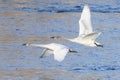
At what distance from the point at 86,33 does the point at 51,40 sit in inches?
164

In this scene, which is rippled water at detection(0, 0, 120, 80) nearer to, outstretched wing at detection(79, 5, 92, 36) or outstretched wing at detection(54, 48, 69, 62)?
outstretched wing at detection(79, 5, 92, 36)

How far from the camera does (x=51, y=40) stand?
55.6 feet

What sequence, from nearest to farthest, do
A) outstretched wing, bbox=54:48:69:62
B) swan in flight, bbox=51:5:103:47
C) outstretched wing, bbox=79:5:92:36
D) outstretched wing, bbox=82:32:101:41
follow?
outstretched wing, bbox=54:48:69:62 → outstretched wing, bbox=82:32:101:41 → swan in flight, bbox=51:5:103:47 → outstretched wing, bbox=79:5:92:36

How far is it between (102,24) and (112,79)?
7230mm

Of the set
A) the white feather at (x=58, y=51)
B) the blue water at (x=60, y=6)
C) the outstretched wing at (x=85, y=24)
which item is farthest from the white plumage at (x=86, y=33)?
the blue water at (x=60, y=6)

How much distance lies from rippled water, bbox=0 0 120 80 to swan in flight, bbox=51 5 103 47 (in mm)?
757

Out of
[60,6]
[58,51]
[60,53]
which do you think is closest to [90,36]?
[58,51]

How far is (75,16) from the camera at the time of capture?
21594 mm

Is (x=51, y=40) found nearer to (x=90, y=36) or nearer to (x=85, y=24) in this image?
(x=85, y=24)

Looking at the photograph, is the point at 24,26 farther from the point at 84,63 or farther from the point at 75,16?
the point at 84,63

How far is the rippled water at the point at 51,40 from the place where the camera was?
1320 centimetres

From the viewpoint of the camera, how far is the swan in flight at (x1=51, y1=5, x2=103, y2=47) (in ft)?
40.7

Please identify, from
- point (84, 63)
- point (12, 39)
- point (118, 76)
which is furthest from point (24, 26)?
point (118, 76)

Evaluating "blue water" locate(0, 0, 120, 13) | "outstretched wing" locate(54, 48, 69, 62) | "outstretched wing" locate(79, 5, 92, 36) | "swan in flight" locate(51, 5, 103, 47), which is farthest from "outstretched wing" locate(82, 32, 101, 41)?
"blue water" locate(0, 0, 120, 13)
